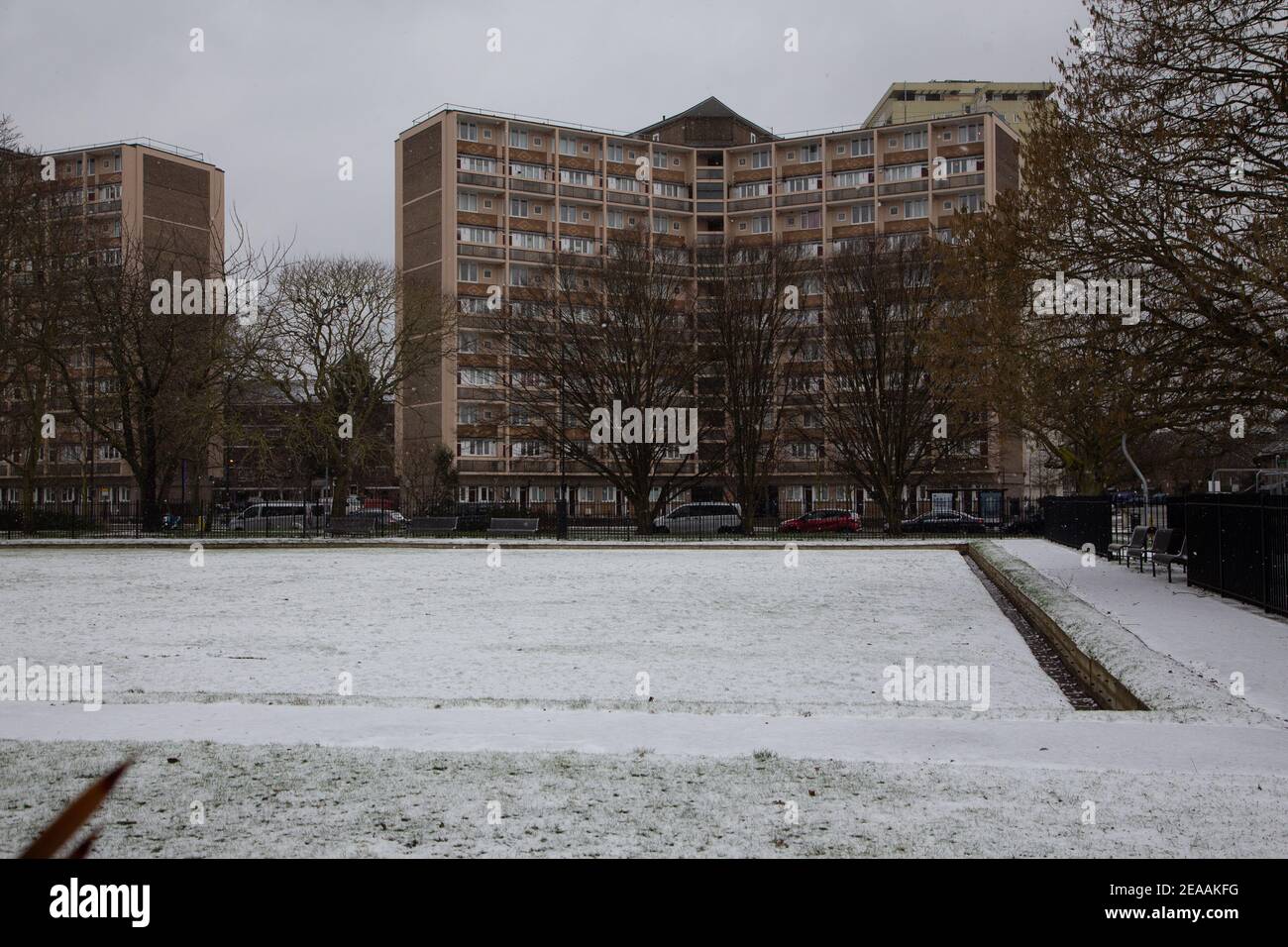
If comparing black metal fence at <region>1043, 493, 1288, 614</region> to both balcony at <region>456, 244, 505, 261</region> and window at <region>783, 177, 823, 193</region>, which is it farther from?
window at <region>783, 177, 823, 193</region>

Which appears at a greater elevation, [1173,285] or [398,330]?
[398,330]

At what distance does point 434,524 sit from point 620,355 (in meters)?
Result: 10.6

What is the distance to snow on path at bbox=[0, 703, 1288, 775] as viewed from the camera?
21.6ft

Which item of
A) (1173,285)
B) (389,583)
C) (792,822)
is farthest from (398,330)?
(792,822)

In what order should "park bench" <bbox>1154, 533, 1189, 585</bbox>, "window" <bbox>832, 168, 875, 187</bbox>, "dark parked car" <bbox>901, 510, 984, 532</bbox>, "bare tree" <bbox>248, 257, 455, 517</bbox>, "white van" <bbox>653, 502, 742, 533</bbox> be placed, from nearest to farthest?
1. "park bench" <bbox>1154, 533, 1189, 585</bbox>
2. "bare tree" <bbox>248, 257, 455, 517</bbox>
3. "dark parked car" <bbox>901, 510, 984, 532</bbox>
4. "white van" <bbox>653, 502, 742, 533</bbox>
5. "window" <bbox>832, 168, 875, 187</bbox>

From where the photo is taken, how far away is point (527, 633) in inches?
542

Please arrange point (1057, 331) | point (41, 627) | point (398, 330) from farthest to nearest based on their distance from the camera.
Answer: point (398, 330) → point (1057, 331) → point (41, 627)

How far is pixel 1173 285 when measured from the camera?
1762 cm

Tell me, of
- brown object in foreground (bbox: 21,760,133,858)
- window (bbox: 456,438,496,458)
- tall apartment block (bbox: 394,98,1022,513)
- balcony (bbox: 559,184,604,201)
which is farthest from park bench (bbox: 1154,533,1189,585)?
balcony (bbox: 559,184,604,201)

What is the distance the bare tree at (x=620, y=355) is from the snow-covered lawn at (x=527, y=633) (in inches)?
797

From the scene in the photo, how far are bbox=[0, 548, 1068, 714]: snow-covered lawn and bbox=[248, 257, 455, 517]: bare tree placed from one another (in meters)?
17.5

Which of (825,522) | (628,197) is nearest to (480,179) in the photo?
(628,197)
